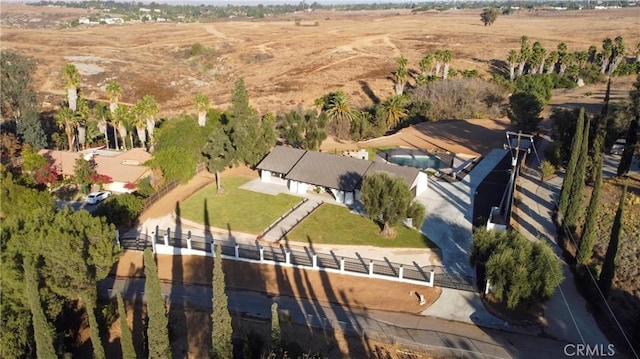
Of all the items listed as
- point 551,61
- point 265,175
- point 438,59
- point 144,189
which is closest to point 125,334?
point 144,189

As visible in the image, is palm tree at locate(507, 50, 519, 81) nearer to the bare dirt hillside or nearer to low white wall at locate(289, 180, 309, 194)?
the bare dirt hillside

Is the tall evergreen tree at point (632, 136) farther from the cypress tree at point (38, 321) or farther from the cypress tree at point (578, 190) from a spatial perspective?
the cypress tree at point (38, 321)

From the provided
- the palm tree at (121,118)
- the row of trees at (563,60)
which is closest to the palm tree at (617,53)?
the row of trees at (563,60)

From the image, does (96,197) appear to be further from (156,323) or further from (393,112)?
(393,112)

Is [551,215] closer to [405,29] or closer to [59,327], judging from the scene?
[59,327]

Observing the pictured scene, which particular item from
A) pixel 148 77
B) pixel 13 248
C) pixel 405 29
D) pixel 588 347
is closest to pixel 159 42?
pixel 148 77
